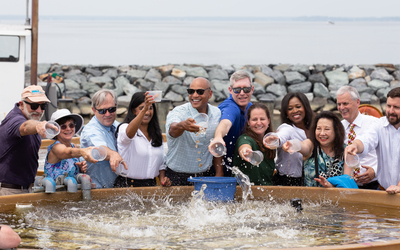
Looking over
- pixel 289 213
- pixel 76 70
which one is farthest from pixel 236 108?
pixel 76 70

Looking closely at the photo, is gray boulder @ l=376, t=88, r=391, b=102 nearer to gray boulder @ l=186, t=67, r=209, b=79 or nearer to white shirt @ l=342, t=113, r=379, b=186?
gray boulder @ l=186, t=67, r=209, b=79

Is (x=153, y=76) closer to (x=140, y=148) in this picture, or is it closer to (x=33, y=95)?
(x=140, y=148)

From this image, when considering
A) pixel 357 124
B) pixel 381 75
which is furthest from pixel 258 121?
pixel 381 75

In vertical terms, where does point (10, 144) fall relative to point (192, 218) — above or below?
above

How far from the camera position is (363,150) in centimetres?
465

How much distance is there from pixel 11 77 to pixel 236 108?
9.22 m

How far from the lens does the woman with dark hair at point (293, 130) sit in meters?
4.98

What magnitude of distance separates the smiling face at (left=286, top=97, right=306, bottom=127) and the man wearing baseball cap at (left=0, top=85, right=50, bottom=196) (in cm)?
245

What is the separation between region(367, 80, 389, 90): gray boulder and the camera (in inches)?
851

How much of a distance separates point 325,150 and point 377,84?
18447 mm

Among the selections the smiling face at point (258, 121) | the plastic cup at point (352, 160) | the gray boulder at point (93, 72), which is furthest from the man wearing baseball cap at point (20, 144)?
the gray boulder at point (93, 72)

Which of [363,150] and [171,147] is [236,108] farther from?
[363,150]

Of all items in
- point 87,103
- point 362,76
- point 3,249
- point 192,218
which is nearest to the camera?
point 3,249

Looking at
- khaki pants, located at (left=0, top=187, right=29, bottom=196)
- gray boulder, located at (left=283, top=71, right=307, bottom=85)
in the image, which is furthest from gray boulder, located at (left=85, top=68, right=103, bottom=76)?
khaki pants, located at (left=0, top=187, right=29, bottom=196)
